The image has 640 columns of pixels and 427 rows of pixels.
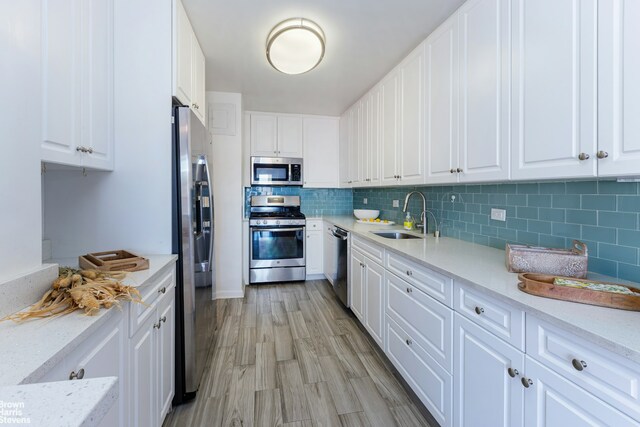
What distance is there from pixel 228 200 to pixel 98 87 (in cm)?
203

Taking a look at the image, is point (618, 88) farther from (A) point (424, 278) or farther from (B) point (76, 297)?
(B) point (76, 297)

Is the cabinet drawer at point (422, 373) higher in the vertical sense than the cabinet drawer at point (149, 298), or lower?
lower

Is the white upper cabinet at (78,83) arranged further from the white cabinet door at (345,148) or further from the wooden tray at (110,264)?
the white cabinet door at (345,148)

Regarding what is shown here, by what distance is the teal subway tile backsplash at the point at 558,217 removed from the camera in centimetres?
122

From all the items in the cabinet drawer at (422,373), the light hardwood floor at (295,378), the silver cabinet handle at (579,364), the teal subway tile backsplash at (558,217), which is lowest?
the light hardwood floor at (295,378)

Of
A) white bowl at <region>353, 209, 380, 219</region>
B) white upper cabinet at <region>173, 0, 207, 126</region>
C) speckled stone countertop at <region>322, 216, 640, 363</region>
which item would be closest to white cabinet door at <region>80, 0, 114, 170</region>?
white upper cabinet at <region>173, 0, 207, 126</region>

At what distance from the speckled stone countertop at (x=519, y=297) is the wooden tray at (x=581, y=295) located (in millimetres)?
21

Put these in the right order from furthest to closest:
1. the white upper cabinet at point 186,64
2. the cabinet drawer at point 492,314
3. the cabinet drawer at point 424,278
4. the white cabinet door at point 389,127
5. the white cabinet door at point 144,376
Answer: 1. the white cabinet door at point 389,127
2. the white upper cabinet at point 186,64
3. the cabinet drawer at point 424,278
4. the white cabinet door at point 144,376
5. the cabinet drawer at point 492,314

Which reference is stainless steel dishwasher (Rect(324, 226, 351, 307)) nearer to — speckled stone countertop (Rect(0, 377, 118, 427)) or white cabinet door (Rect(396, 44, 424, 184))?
white cabinet door (Rect(396, 44, 424, 184))

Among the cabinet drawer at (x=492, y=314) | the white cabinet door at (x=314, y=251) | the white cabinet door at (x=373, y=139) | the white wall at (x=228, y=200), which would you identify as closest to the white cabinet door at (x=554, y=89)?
the cabinet drawer at (x=492, y=314)

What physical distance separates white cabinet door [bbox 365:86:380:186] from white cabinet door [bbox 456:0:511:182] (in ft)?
4.16

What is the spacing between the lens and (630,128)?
0.95 m

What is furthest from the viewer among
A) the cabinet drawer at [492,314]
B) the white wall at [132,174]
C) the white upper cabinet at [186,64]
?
the white upper cabinet at [186,64]

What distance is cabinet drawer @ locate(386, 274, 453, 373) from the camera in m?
1.42
